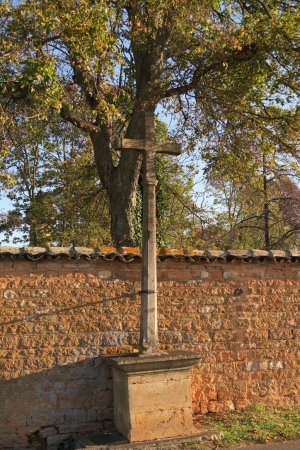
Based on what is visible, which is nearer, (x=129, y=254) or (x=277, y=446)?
(x=277, y=446)

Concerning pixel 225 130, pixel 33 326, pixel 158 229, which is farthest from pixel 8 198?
pixel 33 326

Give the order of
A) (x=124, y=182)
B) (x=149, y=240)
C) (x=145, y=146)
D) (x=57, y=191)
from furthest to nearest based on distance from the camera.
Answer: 1. (x=57, y=191)
2. (x=124, y=182)
3. (x=145, y=146)
4. (x=149, y=240)

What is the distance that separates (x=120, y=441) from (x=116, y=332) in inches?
54.0

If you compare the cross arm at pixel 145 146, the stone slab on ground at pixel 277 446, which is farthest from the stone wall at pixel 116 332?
the cross arm at pixel 145 146

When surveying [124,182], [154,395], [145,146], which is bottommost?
[154,395]

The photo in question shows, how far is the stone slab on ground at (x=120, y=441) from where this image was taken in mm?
5539

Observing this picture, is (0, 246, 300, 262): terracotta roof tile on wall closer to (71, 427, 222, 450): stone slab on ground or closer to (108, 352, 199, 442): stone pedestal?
(108, 352, 199, 442): stone pedestal

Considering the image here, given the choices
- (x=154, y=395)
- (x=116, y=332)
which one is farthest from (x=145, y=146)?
(x=154, y=395)

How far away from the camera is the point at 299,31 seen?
915cm

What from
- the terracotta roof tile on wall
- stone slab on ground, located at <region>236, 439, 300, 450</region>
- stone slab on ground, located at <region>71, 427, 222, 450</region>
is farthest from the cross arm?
stone slab on ground, located at <region>236, 439, 300, 450</region>

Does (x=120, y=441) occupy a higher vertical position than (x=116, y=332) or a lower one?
lower

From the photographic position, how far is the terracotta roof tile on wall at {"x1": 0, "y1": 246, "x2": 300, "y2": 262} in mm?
6184

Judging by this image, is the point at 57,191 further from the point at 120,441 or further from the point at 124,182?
the point at 120,441

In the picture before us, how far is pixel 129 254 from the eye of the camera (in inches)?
259
